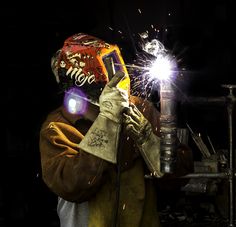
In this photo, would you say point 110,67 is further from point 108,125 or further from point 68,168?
point 68,168

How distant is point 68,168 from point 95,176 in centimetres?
15

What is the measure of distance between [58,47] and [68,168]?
9.09 ft

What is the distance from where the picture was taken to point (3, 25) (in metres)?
6.18

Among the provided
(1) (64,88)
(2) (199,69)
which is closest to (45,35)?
(2) (199,69)

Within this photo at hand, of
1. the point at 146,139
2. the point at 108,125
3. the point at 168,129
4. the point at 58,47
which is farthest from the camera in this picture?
the point at 58,47

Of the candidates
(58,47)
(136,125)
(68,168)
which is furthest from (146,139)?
(58,47)

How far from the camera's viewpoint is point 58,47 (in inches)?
246

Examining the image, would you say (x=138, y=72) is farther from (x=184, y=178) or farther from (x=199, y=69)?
(x=199, y=69)

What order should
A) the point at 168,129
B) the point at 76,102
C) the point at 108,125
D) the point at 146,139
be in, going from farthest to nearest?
the point at 76,102, the point at 146,139, the point at 108,125, the point at 168,129

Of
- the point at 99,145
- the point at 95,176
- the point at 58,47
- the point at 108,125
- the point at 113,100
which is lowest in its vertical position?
the point at 95,176

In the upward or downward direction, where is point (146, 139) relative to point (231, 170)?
upward

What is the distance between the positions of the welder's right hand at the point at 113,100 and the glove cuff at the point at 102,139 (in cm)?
4

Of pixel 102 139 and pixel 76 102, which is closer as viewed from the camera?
pixel 102 139

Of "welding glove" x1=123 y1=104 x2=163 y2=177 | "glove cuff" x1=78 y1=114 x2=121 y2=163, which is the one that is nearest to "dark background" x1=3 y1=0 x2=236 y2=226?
"welding glove" x1=123 y1=104 x2=163 y2=177
